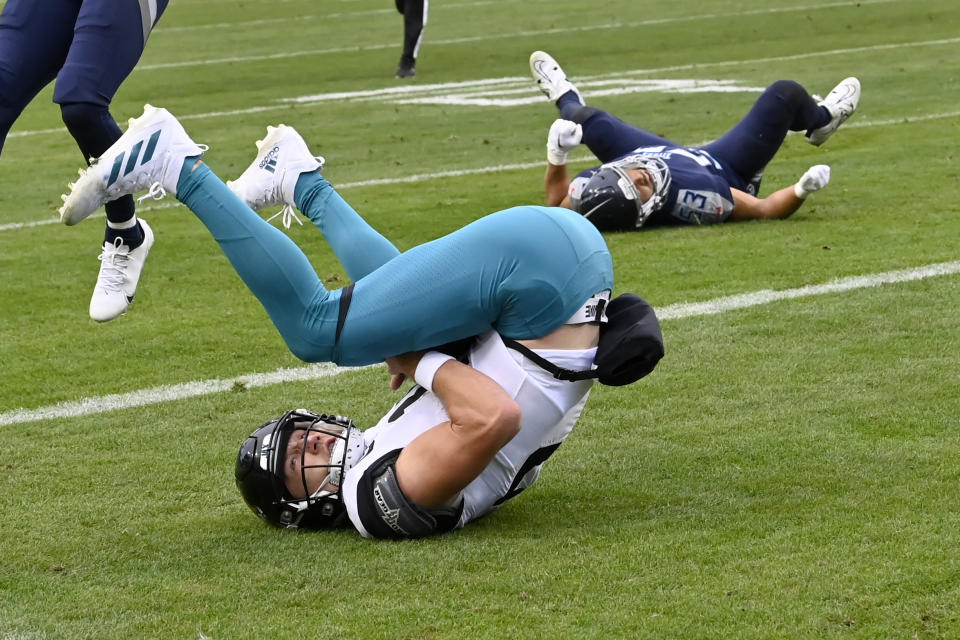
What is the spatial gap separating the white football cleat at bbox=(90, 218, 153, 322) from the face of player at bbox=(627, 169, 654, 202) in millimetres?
3465

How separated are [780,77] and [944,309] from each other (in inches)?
344

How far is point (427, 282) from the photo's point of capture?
386 centimetres

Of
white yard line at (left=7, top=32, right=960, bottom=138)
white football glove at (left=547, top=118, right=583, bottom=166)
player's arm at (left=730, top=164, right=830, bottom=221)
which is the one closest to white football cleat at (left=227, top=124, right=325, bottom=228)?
white football glove at (left=547, top=118, right=583, bottom=166)

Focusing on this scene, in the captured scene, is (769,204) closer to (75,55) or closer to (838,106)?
(838,106)

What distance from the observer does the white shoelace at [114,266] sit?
4.95 m

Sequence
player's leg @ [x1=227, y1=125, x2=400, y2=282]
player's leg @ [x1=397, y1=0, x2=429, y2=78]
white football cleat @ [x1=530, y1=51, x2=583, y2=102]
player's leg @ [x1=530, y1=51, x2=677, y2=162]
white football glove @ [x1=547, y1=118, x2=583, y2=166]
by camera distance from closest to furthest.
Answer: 1. player's leg @ [x1=227, y1=125, x2=400, y2=282]
2. white football glove @ [x1=547, y1=118, x2=583, y2=166]
3. player's leg @ [x1=530, y1=51, x2=677, y2=162]
4. white football cleat @ [x1=530, y1=51, x2=583, y2=102]
5. player's leg @ [x1=397, y1=0, x2=429, y2=78]

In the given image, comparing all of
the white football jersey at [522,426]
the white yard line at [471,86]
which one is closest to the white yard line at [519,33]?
the white yard line at [471,86]

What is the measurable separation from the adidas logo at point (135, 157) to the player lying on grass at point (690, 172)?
3.69 meters

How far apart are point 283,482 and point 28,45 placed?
5.45 ft

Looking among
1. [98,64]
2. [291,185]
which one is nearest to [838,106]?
[291,185]

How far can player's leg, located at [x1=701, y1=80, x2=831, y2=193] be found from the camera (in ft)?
26.4

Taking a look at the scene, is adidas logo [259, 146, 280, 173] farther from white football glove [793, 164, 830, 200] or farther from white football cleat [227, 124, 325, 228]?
white football glove [793, 164, 830, 200]

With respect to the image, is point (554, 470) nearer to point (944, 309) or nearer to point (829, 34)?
point (944, 309)

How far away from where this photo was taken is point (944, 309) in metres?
5.95
